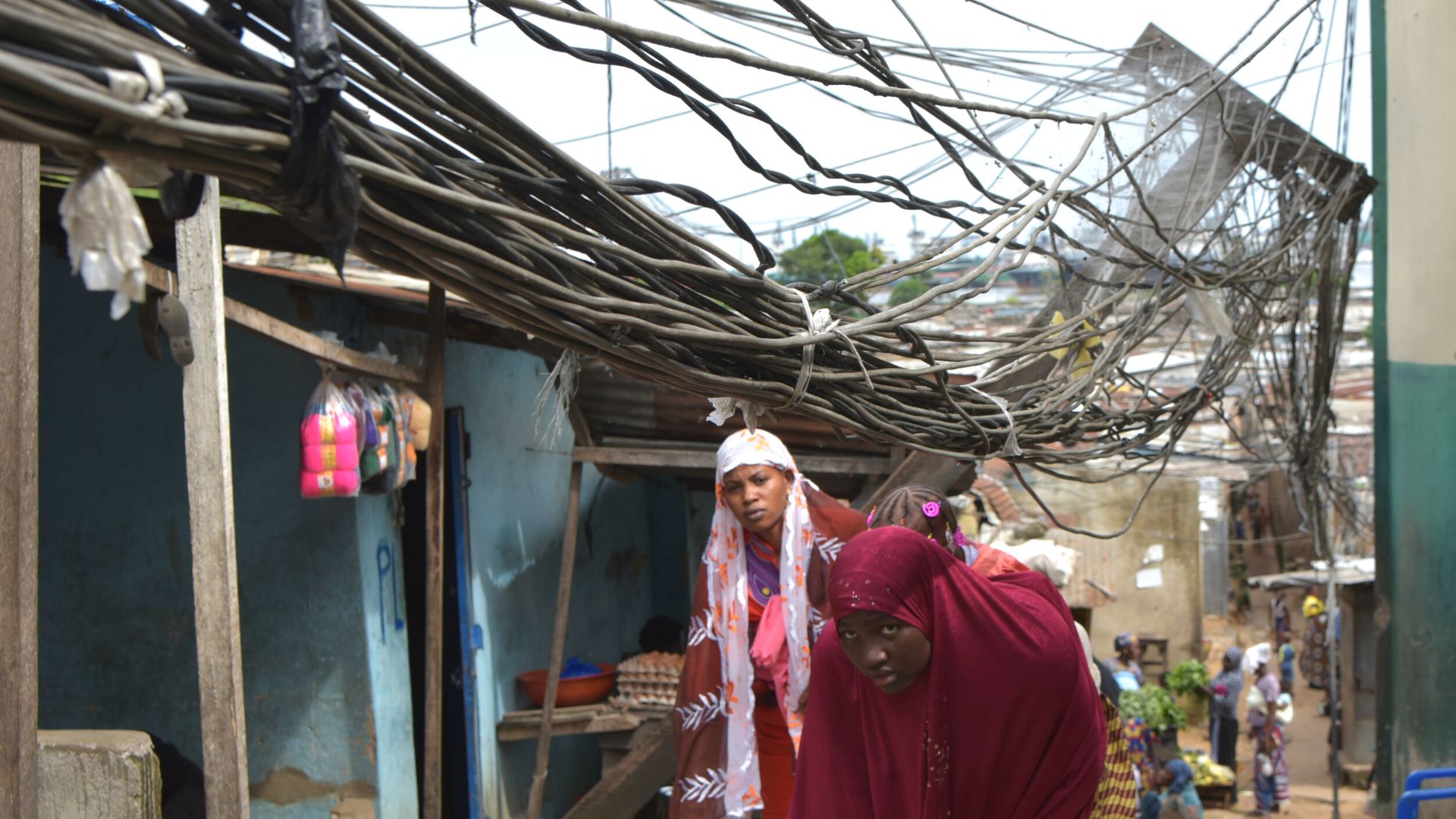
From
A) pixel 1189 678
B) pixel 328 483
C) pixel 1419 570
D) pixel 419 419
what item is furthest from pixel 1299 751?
pixel 328 483

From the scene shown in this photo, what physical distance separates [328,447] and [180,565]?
1.21 meters

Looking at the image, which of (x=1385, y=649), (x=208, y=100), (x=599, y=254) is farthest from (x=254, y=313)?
(x=1385, y=649)

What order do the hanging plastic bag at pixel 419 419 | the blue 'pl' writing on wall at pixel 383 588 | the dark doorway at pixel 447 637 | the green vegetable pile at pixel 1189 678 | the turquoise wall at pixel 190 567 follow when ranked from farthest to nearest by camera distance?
1. the green vegetable pile at pixel 1189 678
2. the dark doorway at pixel 447 637
3. the blue 'pl' writing on wall at pixel 383 588
4. the turquoise wall at pixel 190 567
5. the hanging plastic bag at pixel 419 419

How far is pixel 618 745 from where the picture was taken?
6930mm

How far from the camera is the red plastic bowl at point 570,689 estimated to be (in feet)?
22.8

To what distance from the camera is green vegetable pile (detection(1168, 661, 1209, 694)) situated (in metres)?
16.5

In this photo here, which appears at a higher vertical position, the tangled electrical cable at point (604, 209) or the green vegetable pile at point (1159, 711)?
the tangled electrical cable at point (604, 209)

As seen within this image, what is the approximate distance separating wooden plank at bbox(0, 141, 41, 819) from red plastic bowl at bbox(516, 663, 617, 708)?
4.11m

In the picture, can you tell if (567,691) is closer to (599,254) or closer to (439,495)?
(439,495)

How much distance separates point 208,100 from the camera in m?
1.57

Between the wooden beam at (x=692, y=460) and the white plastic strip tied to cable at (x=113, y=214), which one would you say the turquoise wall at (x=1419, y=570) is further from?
the white plastic strip tied to cable at (x=113, y=214)

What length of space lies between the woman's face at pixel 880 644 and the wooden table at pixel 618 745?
3.26 m

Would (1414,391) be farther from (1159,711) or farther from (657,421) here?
(1159,711)

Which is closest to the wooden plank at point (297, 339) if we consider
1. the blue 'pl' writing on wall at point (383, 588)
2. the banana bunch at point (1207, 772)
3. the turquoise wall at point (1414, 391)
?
the blue 'pl' writing on wall at point (383, 588)
